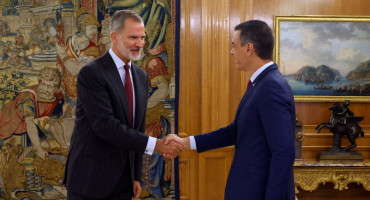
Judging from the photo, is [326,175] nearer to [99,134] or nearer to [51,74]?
[99,134]

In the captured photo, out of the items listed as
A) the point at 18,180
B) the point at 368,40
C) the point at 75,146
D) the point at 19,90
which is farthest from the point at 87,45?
the point at 368,40

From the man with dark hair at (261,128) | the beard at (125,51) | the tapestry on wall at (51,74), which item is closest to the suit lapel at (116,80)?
the beard at (125,51)

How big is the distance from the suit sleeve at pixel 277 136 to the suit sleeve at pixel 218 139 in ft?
2.31

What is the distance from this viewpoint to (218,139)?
2.74m

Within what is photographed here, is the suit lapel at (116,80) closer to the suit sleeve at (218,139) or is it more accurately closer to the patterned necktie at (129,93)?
the patterned necktie at (129,93)

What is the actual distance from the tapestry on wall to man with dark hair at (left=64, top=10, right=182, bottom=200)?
1603 mm

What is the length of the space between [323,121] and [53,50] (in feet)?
10.7

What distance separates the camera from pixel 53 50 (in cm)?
412

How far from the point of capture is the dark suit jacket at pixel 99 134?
2.31m

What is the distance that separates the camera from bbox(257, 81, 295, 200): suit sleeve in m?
1.98

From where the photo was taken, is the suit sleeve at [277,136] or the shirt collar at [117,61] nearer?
the suit sleeve at [277,136]

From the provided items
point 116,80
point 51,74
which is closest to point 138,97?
point 116,80

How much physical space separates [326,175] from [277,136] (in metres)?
2.43

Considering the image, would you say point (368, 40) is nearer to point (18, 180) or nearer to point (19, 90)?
point (19, 90)
